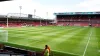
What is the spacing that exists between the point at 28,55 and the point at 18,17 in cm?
10579

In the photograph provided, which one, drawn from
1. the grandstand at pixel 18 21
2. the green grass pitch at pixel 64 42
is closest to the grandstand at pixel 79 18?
the grandstand at pixel 18 21

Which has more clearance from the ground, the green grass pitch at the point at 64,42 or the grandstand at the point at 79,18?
the grandstand at the point at 79,18

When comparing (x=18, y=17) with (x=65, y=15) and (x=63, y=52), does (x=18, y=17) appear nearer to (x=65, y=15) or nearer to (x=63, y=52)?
(x=65, y=15)

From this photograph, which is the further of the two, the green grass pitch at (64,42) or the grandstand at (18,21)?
the grandstand at (18,21)

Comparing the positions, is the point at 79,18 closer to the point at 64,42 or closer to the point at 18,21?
the point at 18,21

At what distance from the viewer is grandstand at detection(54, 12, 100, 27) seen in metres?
132

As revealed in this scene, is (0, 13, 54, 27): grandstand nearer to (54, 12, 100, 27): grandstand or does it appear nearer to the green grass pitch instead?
(54, 12, 100, 27): grandstand

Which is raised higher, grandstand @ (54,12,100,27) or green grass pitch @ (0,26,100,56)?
grandstand @ (54,12,100,27)

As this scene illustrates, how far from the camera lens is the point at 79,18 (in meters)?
139

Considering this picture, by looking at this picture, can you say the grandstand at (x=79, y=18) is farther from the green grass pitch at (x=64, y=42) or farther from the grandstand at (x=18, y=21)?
the green grass pitch at (x=64, y=42)

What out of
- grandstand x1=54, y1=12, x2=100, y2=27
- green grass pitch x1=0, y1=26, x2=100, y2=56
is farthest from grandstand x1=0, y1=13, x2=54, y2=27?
green grass pitch x1=0, y1=26, x2=100, y2=56

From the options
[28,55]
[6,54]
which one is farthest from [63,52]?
[6,54]

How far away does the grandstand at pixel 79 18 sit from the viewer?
132 meters

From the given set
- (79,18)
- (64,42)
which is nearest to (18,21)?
(79,18)
